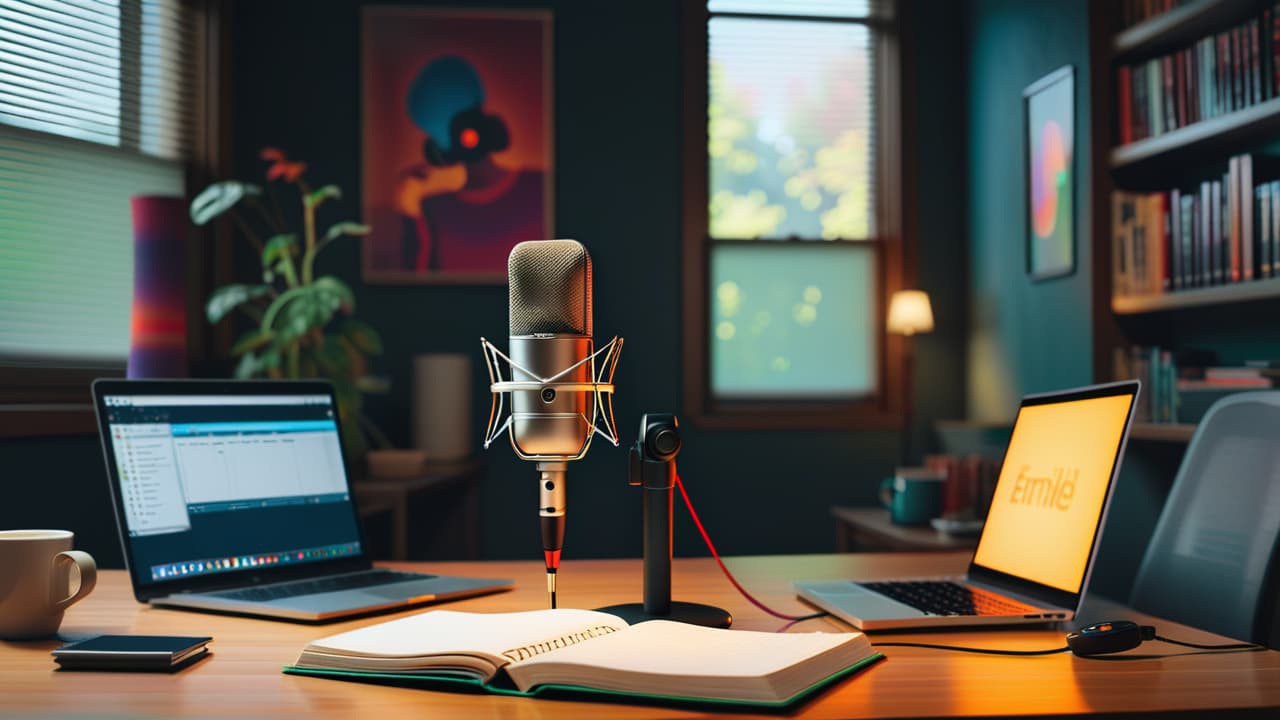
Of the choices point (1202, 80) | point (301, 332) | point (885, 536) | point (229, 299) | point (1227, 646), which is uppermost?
point (1202, 80)

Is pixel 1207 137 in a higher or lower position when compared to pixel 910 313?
higher

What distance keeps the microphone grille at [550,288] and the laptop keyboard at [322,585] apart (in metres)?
0.46

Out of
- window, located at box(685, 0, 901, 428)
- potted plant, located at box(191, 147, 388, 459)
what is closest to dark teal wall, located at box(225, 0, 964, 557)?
window, located at box(685, 0, 901, 428)

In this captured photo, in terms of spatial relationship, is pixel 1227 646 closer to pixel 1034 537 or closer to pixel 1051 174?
pixel 1034 537

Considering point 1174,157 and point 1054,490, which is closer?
point 1054,490

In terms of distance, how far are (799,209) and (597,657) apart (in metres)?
3.39

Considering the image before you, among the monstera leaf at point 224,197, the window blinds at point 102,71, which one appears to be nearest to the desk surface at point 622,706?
the monstera leaf at point 224,197

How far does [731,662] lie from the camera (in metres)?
0.83

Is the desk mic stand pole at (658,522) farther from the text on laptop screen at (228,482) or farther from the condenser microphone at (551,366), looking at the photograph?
the text on laptop screen at (228,482)

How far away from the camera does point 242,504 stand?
4.33 feet

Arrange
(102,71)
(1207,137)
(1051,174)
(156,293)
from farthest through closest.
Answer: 1. (1051,174)
2. (102,71)
3. (156,293)
4. (1207,137)

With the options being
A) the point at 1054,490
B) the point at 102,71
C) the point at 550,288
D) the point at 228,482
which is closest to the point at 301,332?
the point at 102,71

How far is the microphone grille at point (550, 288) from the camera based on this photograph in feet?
3.44

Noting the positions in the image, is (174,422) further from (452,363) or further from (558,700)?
(452,363)
